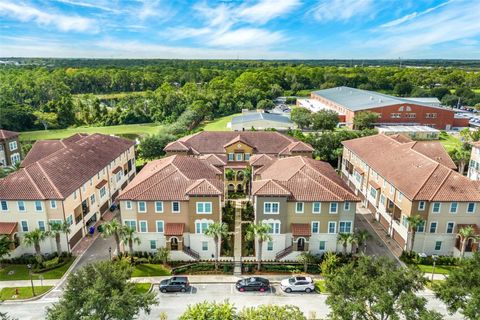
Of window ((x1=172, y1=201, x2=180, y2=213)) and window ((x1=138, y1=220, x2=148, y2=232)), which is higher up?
window ((x1=172, y1=201, x2=180, y2=213))

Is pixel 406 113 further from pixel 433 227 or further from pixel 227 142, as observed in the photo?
pixel 433 227

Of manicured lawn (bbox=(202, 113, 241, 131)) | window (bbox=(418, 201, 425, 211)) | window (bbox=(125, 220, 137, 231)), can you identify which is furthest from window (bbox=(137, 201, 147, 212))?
manicured lawn (bbox=(202, 113, 241, 131))

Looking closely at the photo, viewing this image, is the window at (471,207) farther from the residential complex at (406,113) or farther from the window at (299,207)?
the residential complex at (406,113)

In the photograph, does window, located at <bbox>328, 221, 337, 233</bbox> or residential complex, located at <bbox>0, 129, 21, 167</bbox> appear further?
residential complex, located at <bbox>0, 129, 21, 167</bbox>

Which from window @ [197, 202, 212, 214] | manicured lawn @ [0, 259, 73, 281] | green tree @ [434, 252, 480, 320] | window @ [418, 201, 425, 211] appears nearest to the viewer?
green tree @ [434, 252, 480, 320]

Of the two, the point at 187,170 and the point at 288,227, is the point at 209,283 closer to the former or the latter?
the point at 288,227

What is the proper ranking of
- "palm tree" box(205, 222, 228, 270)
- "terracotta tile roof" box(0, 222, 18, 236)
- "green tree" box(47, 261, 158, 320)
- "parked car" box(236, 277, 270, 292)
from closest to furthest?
1. "green tree" box(47, 261, 158, 320)
2. "parked car" box(236, 277, 270, 292)
3. "palm tree" box(205, 222, 228, 270)
4. "terracotta tile roof" box(0, 222, 18, 236)

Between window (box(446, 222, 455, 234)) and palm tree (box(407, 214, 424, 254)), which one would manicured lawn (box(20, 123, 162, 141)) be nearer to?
palm tree (box(407, 214, 424, 254))

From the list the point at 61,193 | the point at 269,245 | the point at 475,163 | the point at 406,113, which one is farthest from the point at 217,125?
the point at 269,245
